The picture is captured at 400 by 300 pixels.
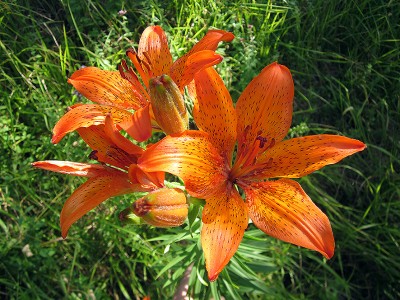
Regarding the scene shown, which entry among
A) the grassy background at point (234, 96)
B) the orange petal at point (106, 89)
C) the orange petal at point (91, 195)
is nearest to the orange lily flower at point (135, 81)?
the orange petal at point (106, 89)

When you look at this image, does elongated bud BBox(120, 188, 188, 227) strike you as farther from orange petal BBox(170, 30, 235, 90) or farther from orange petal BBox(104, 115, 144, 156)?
orange petal BBox(170, 30, 235, 90)

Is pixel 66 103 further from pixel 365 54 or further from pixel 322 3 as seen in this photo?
pixel 365 54

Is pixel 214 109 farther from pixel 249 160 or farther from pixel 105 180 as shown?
pixel 105 180

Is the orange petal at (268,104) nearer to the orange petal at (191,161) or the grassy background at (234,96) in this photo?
the orange petal at (191,161)

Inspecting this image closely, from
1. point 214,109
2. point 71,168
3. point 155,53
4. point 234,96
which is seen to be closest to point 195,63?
point 214,109

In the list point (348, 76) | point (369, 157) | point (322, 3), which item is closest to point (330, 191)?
point (369, 157)

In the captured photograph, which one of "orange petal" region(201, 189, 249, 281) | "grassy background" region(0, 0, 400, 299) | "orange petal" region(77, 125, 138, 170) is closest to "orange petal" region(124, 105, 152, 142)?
"orange petal" region(77, 125, 138, 170)
